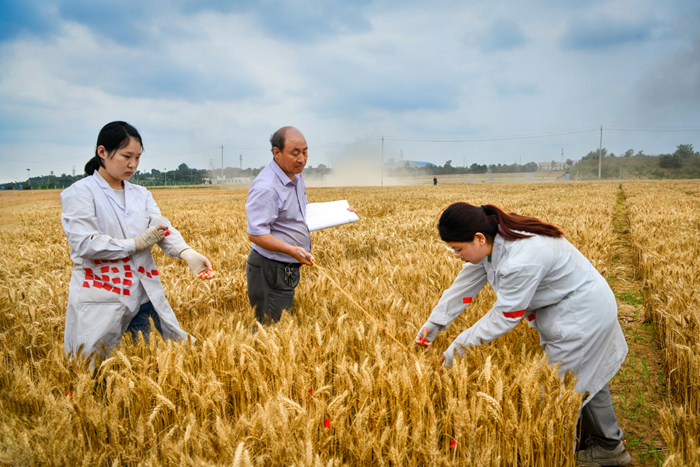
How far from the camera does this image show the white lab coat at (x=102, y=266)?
98.4 inches

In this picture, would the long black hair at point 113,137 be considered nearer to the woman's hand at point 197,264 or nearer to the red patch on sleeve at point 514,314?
the woman's hand at point 197,264

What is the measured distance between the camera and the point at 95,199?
263 centimetres

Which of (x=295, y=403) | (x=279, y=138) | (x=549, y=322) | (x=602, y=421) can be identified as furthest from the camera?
(x=279, y=138)

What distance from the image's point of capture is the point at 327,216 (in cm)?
403

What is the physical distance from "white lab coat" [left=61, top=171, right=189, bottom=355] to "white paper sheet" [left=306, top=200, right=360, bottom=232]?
4.71 feet

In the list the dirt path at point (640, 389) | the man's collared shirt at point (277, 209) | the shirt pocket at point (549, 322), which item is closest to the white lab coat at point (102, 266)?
the man's collared shirt at point (277, 209)

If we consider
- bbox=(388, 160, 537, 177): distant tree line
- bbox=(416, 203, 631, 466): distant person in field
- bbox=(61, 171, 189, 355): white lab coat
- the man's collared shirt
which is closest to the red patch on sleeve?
bbox=(416, 203, 631, 466): distant person in field

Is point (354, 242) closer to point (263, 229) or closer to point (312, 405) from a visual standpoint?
point (263, 229)

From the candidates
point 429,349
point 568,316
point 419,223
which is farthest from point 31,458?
point 419,223

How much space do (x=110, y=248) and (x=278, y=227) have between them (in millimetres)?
1388

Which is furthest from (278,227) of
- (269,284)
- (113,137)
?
(113,137)

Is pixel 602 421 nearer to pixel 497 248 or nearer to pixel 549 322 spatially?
pixel 549 322

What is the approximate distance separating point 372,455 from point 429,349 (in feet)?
Result: 3.81

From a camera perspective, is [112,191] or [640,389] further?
[640,389]
